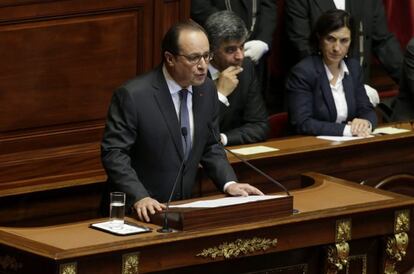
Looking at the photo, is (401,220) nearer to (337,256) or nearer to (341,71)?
(337,256)

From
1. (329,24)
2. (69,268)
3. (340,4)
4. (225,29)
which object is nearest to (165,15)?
(225,29)

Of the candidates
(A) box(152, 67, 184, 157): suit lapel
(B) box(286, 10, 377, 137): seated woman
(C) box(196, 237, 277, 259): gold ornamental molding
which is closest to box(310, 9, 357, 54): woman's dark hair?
(B) box(286, 10, 377, 137): seated woman

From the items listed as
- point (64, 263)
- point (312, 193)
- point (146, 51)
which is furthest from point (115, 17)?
point (64, 263)

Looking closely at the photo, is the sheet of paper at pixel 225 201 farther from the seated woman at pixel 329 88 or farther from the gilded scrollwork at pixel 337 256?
the seated woman at pixel 329 88

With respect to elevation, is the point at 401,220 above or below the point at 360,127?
below

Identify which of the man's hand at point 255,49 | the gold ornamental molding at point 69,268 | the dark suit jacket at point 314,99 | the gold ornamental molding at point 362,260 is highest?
the man's hand at point 255,49

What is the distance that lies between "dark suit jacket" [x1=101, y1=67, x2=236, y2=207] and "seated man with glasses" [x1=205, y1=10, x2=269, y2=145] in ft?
2.75

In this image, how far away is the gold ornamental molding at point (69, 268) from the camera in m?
4.73

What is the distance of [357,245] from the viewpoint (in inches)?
222

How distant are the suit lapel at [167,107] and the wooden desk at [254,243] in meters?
0.50

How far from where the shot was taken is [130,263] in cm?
493

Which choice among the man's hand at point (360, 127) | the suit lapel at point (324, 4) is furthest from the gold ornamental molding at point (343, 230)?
the suit lapel at point (324, 4)

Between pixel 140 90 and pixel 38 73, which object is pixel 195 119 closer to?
pixel 140 90

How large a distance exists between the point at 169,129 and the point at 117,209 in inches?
22.7
